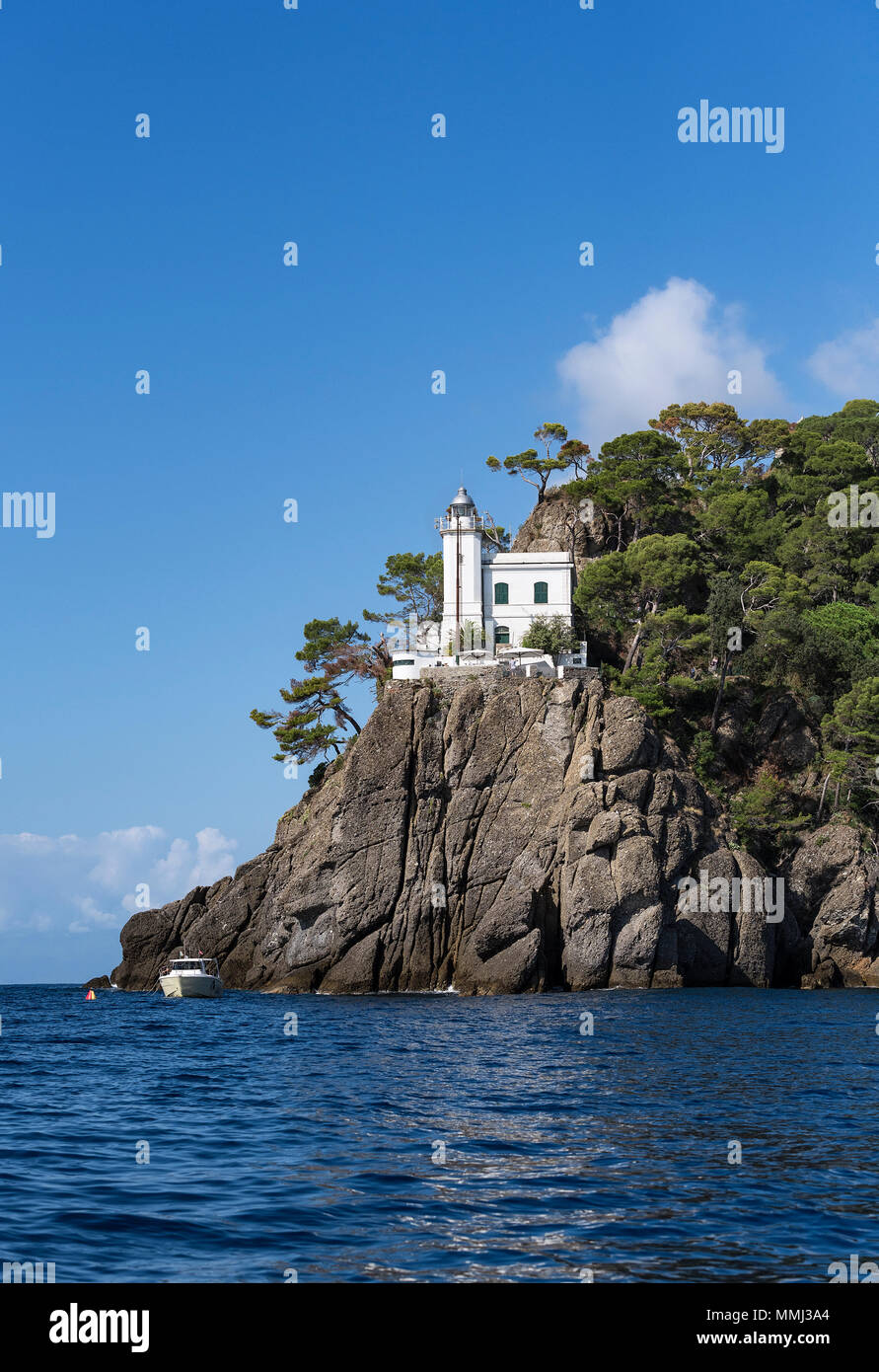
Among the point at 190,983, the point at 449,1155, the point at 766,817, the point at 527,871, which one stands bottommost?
the point at 190,983

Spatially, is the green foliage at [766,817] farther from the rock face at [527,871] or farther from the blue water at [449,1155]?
the blue water at [449,1155]

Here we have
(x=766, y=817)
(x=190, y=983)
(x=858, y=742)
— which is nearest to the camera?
(x=190, y=983)

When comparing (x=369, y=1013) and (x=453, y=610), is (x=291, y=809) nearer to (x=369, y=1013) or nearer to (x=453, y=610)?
(x=453, y=610)

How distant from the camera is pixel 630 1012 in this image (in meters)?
41.7

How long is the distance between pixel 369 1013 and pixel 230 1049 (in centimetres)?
1041

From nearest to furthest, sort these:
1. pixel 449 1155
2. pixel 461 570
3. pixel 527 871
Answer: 1. pixel 449 1155
2. pixel 527 871
3. pixel 461 570

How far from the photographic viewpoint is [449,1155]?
18.4 meters

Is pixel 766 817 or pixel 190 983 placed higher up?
pixel 766 817

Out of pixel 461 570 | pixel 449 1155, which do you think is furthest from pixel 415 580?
pixel 449 1155

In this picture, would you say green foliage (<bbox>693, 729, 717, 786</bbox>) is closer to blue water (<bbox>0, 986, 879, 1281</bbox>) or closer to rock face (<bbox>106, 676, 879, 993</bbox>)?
rock face (<bbox>106, 676, 879, 993</bbox>)

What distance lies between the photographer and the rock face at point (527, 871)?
52969 millimetres

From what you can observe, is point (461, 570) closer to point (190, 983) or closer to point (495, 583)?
point (495, 583)

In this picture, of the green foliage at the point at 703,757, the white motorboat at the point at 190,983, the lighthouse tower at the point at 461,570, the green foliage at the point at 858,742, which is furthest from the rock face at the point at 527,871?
the lighthouse tower at the point at 461,570

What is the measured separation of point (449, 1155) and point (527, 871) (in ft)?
120
